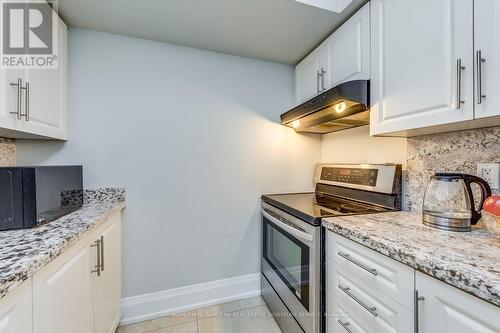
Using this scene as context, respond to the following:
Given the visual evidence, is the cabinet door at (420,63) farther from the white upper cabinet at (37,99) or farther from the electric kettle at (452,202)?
the white upper cabinet at (37,99)

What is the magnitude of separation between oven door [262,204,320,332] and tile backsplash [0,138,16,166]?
1.74 metres

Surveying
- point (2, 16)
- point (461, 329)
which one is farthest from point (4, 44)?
point (461, 329)

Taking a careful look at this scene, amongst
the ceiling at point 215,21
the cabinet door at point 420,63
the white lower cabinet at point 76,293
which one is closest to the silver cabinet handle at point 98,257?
the white lower cabinet at point 76,293

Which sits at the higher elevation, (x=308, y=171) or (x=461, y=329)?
(x=308, y=171)

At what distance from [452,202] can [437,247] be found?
44 cm

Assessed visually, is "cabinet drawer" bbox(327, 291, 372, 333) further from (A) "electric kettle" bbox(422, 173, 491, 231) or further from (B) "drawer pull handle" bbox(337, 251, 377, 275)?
(A) "electric kettle" bbox(422, 173, 491, 231)

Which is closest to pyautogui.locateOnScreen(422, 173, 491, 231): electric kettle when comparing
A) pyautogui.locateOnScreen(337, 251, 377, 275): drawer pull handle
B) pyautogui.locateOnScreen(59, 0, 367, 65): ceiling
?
pyautogui.locateOnScreen(337, 251, 377, 275): drawer pull handle

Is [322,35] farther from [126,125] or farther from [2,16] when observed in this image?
[2,16]

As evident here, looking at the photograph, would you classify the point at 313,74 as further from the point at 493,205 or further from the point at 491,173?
the point at 493,205

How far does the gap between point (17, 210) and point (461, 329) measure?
166 centimetres

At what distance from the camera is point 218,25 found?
5.10 ft

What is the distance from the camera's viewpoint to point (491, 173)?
1.04 m

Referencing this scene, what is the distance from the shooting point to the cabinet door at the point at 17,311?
0.59 meters

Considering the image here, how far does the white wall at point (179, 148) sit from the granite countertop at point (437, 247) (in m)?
1.00
